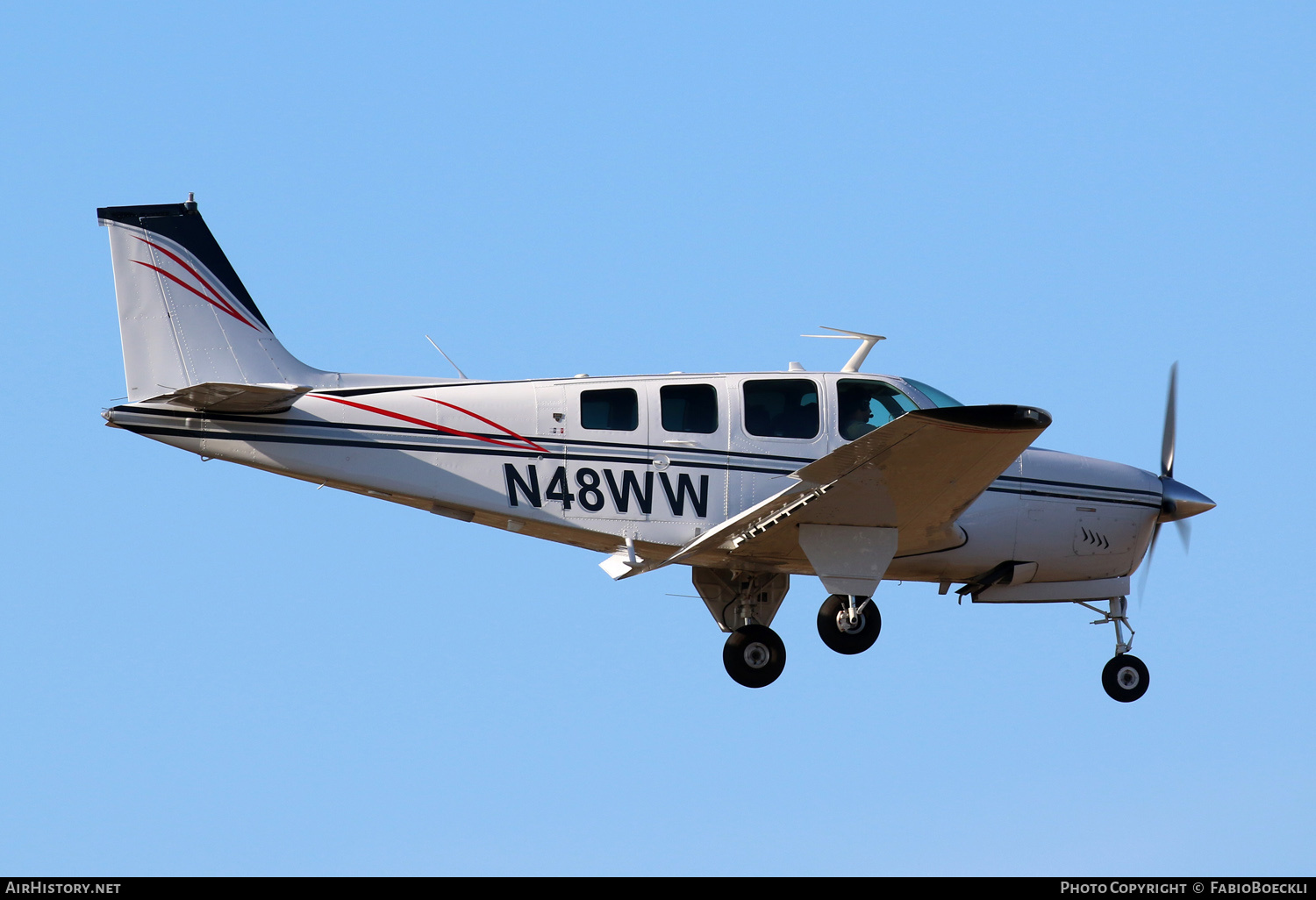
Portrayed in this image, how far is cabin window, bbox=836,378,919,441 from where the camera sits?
15.8 meters

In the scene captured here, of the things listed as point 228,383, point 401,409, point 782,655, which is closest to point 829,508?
point 782,655

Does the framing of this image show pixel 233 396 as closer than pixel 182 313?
Yes

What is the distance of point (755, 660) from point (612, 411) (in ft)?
10.8

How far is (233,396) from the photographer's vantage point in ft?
48.6

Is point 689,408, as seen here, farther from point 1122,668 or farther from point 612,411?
point 1122,668

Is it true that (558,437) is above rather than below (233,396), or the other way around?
below

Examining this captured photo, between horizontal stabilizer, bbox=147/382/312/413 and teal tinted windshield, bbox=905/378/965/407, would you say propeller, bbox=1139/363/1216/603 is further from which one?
horizontal stabilizer, bbox=147/382/312/413

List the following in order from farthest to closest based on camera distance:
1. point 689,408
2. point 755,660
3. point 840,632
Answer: point 840,632 → point 755,660 → point 689,408

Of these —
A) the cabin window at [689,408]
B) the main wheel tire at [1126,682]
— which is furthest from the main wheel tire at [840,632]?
the cabin window at [689,408]

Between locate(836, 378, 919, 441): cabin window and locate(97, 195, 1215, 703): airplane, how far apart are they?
0.02 metres

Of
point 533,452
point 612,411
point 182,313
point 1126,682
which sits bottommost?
point 1126,682

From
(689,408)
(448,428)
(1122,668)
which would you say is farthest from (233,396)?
(1122,668)
